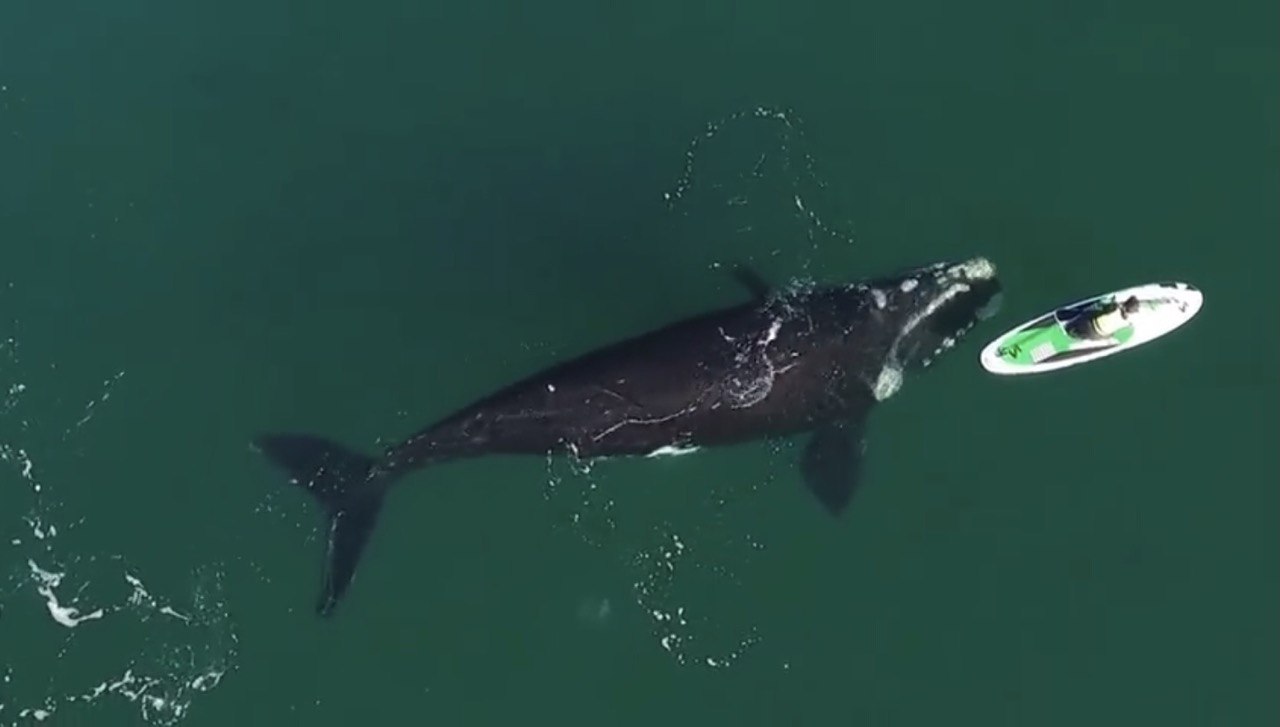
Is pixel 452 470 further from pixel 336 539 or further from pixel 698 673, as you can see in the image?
pixel 698 673

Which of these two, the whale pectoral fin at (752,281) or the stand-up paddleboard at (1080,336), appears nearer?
the stand-up paddleboard at (1080,336)

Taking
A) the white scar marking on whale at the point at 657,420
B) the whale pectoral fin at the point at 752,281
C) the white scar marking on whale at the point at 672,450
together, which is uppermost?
the whale pectoral fin at the point at 752,281

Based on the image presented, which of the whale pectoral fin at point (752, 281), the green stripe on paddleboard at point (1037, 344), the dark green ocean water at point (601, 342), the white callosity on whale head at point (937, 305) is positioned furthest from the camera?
the whale pectoral fin at point (752, 281)

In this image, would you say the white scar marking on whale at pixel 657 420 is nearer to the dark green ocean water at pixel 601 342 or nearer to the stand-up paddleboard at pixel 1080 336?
the dark green ocean water at pixel 601 342

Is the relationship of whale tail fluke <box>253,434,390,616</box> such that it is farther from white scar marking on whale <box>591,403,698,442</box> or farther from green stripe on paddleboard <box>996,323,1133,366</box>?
green stripe on paddleboard <box>996,323,1133,366</box>

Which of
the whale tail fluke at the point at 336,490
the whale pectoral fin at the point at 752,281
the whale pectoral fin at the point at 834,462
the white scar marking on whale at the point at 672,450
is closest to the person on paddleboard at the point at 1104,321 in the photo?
the whale pectoral fin at the point at 834,462

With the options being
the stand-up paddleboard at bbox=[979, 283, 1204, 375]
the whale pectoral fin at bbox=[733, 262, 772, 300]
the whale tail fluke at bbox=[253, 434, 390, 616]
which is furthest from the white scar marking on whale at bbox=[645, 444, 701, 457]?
the stand-up paddleboard at bbox=[979, 283, 1204, 375]

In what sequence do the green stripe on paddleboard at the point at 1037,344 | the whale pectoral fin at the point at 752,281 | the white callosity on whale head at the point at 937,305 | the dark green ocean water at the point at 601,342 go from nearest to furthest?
the dark green ocean water at the point at 601,342
the green stripe on paddleboard at the point at 1037,344
the white callosity on whale head at the point at 937,305
the whale pectoral fin at the point at 752,281
